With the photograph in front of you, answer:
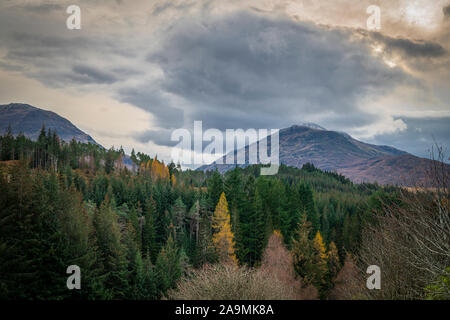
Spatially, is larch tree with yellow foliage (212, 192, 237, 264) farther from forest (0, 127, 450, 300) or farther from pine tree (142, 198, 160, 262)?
pine tree (142, 198, 160, 262)

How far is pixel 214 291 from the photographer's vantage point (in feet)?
48.2

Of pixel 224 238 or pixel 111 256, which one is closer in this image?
pixel 111 256

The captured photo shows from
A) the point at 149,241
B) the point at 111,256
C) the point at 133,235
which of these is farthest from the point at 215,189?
the point at 111,256

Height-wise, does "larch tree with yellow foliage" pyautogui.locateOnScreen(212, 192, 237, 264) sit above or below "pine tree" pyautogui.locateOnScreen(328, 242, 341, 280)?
above

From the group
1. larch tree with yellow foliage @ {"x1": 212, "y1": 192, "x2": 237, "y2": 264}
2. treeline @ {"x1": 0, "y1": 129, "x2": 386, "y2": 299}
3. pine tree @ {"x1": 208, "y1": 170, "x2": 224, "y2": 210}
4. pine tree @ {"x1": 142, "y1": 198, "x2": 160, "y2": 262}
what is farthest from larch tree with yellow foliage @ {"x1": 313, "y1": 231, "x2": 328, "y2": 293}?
pine tree @ {"x1": 142, "y1": 198, "x2": 160, "y2": 262}

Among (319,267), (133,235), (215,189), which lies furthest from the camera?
(215,189)

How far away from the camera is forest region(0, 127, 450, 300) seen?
13930 millimetres

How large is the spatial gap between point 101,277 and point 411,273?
26.1 metres

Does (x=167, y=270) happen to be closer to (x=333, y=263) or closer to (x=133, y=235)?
(x=133, y=235)

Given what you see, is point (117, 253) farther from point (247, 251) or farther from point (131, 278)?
point (247, 251)

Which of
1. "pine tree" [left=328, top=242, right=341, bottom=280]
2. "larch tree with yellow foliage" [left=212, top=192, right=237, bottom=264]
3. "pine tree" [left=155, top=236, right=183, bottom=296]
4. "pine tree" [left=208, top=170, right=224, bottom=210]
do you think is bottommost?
"pine tree" [left=328, top=242, right=341, bottom=280]

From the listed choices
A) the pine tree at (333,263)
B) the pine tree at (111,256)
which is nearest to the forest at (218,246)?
the pine tree at (111,256)

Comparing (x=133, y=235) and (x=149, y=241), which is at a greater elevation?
(x=133, y=235)

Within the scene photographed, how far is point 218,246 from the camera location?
120 ft
